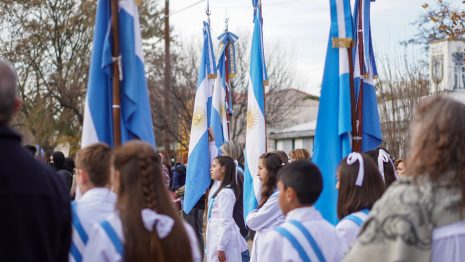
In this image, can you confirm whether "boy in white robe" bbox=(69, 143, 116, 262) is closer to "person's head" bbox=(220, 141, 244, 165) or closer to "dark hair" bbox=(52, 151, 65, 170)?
"person's head" bbox=(220, 141, 244, 165)

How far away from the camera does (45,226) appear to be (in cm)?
383

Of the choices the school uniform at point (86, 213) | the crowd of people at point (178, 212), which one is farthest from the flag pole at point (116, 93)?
the school uniform at point (86, 213)

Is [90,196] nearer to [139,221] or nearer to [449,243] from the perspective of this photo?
[139,221]

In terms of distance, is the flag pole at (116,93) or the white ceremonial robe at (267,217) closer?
the flag pole at (116,93)

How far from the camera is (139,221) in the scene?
4.71 meters

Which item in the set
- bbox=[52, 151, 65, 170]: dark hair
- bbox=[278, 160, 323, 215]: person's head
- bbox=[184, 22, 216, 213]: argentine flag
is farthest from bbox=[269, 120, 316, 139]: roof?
bbox=[278, 160, 323, 215]: person's head

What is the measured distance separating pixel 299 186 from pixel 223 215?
4603 millimetres

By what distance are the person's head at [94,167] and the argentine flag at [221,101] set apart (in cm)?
889

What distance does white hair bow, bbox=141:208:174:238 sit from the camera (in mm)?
4703

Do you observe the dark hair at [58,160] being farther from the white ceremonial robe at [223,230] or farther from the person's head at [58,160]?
the white ceremonial robe at [223,230]

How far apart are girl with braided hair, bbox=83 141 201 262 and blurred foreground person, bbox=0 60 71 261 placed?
0.77m

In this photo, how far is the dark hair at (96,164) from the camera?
5395 mm

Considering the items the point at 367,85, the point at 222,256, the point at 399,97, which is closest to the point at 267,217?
the point at 222,256

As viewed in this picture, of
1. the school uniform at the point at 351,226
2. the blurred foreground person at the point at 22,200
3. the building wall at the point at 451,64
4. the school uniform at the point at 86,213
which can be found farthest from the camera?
the building wall at the point at 451,64
